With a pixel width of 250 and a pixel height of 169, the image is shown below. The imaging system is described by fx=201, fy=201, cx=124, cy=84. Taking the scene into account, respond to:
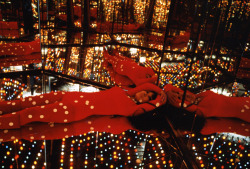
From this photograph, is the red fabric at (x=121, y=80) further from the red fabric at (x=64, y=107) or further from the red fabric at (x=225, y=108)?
the red fabric at (x=225, y=108)

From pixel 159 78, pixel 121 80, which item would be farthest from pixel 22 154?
pixel 159 78

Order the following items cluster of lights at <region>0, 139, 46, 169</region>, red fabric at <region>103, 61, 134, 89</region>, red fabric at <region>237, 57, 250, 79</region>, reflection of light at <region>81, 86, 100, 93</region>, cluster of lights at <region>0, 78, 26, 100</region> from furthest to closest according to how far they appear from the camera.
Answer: red fabric at <region>237, 57, 250, 79</region> → red fabric at <region>103, 61, 134, 89</region> → reflection of light at <region>81, 86, 100, 93</region> → cluster of lights at <region>0, 78, 26, 100</region> → cluster of lights at <region>0, 139, 46, 169</region>

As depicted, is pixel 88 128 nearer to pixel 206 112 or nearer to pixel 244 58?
pixel 206 112

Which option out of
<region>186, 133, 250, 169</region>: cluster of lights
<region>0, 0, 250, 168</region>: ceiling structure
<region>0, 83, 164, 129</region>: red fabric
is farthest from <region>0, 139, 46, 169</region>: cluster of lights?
<region>186, 133, 250, 169</region>: cluster of lights

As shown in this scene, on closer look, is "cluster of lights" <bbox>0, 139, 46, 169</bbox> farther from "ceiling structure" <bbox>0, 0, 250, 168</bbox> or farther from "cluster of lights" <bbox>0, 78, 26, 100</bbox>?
"cluster of lights" <bbox>0, 78, 26, 100</bbox>

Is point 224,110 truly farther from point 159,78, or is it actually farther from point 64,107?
point 64,107
